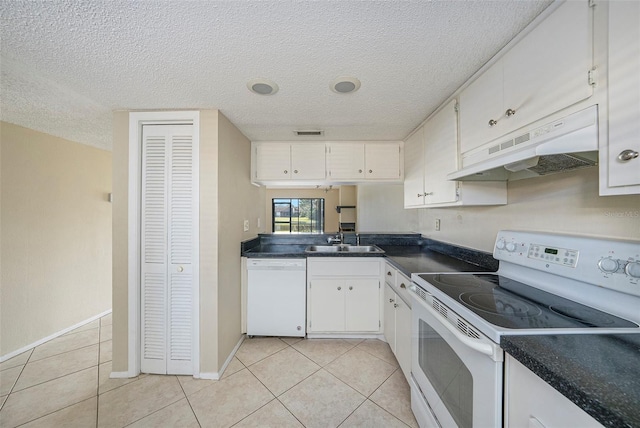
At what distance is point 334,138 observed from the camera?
235cm

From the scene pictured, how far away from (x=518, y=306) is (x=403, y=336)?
35.3 inches

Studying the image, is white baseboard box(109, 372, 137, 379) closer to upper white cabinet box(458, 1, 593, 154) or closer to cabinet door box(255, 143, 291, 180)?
cabinet door box(255, 143, 291, 180)

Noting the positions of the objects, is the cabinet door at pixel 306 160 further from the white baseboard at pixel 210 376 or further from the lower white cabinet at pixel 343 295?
the white baseboard at pixel 210 376

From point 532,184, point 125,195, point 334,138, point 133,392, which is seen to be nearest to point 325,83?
point 334,138

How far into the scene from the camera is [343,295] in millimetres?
2158

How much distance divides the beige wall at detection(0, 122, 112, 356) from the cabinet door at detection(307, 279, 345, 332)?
281 centimetres

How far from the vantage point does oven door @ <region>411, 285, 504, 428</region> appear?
73 centimetres

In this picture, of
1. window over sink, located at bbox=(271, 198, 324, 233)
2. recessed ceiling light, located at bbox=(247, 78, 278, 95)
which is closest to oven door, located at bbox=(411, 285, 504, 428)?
recessed ceiling light, located at bbox=(247, 78, 278, 95)

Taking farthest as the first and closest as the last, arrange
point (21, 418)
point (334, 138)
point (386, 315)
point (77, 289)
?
point (77, 289)
point (334, 138)
point (386, 315)
point (21, 418)

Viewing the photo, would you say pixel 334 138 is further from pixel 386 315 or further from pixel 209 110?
pixel 386 315

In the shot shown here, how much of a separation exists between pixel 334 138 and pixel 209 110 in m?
1.23

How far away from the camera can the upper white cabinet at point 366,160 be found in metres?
2.41

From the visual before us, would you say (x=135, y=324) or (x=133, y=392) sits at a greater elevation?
(x=135, y=324)

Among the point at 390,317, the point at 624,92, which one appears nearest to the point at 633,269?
the point at 624,92
